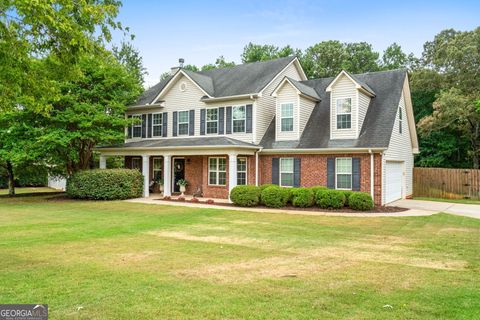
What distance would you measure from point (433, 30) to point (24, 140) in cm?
3031

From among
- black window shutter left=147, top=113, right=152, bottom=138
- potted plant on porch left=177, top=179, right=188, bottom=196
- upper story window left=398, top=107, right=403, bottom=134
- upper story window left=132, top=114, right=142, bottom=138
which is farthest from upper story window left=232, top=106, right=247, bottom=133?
upper story window left=398, top=107, right=403, bottom=134

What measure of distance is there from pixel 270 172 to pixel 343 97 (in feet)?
16.8

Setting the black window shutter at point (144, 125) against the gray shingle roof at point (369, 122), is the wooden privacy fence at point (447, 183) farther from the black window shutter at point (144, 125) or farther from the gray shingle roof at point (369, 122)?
the black window shutter at point (144, 125)

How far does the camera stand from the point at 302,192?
53.1ft

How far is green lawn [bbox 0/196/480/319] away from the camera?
15.3 ft

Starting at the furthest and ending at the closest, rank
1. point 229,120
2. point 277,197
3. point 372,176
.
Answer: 1. point 229,120
2. point 372,176
3. point 277,197

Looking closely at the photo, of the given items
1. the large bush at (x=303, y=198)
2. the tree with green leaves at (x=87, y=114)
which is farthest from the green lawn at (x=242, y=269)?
the tree with green leaves at (x=87, y=114)

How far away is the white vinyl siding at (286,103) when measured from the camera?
19031 mm

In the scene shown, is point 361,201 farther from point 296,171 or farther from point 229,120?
point 229,120

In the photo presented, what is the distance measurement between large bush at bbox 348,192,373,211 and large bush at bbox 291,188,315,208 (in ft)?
5.39

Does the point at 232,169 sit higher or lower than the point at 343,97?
lower

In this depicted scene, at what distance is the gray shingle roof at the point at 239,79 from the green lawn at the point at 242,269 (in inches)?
408

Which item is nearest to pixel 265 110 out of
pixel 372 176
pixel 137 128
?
pixel 372 176

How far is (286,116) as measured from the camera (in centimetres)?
1939
